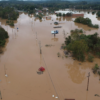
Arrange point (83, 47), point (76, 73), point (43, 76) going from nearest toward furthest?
1. point (43, 76)
2. point (76, 73)
3. point (83, 47)

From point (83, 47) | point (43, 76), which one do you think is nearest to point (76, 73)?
point (83, 47)

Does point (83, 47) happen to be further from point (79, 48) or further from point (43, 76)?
point (43, 76)

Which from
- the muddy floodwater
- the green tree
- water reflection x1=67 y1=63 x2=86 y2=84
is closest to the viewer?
the muddy floodwater

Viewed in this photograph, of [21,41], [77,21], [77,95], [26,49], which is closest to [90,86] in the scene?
[77,95]

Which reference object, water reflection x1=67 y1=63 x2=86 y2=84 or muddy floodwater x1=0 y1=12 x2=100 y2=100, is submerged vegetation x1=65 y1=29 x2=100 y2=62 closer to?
muddy floodwater x1=0 y1=12 x2=100 y2=100

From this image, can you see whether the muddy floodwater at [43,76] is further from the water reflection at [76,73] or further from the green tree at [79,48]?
the green tree at [79,48]

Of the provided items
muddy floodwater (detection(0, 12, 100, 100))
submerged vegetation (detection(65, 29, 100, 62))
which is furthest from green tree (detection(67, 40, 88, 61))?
muddy floodwater (detection(0, 12, 100, 100))

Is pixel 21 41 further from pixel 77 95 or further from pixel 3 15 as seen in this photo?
pixel 3 15

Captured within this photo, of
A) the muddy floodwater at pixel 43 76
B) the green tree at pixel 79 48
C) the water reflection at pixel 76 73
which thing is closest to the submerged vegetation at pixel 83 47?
the green tree at pixel 79 48
